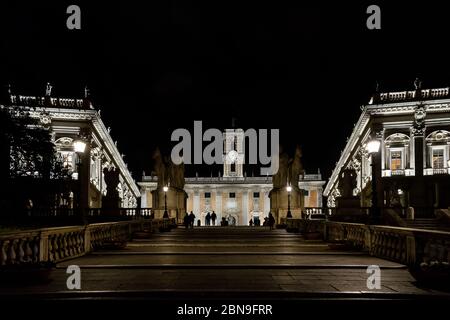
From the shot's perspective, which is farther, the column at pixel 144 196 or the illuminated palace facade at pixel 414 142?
the column at pixel 144 196

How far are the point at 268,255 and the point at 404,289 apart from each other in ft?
25.7

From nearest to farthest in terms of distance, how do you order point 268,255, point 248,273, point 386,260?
→ point 248,273, point 386,260, point 268,255

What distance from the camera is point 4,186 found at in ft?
119

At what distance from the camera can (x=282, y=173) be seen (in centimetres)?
4253

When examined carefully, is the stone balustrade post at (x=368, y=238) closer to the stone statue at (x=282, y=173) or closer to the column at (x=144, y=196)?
the stone statue at (x=282, y=173)

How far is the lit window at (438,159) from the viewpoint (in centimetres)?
6831

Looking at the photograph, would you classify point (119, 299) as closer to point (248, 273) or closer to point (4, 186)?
point (248, 273)

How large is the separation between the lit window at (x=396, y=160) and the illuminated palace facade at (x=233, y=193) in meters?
56.5

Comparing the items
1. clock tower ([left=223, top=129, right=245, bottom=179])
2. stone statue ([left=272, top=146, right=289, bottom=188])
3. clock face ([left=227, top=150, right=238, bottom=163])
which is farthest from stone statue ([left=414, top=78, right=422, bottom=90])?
clock face ([left=227, top=150, right=238, bottom=163])

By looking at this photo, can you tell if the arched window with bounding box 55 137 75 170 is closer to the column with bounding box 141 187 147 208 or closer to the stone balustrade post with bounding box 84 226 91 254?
the stone balustrade post with bounding box 84 226 91 254

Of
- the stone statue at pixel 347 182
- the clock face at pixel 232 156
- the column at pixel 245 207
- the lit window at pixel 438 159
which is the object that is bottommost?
the column at pixel 245 207

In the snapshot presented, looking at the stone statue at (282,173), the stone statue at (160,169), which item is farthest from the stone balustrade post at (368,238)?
the stone statue at (160,169)

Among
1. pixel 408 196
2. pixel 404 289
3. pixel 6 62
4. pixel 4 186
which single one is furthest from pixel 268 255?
pixel 408 196

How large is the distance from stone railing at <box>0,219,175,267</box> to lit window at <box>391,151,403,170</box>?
53303 millimetres
